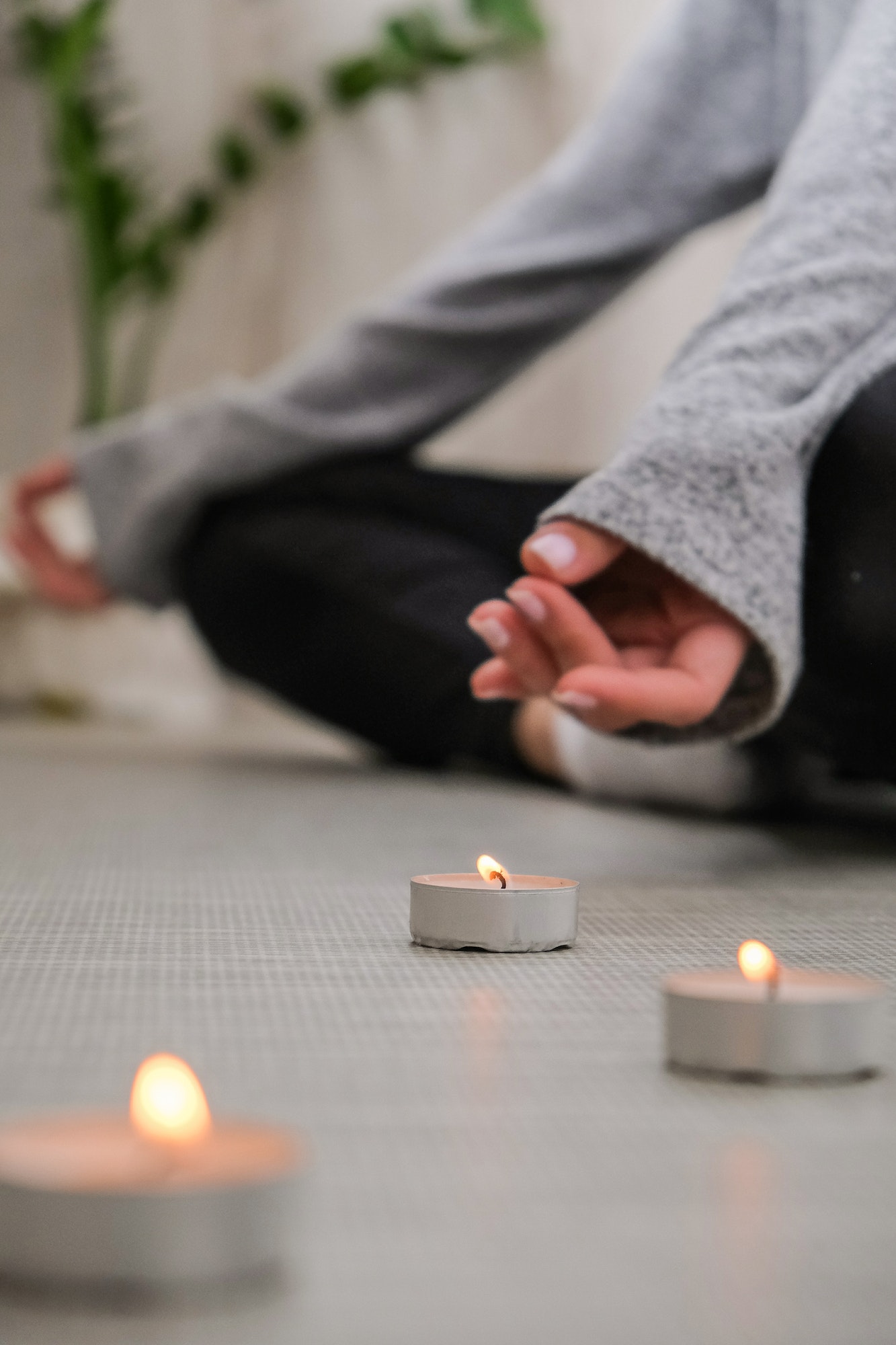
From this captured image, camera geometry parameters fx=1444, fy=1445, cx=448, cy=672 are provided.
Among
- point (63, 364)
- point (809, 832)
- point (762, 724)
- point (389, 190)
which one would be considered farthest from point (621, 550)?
point (63, 364)

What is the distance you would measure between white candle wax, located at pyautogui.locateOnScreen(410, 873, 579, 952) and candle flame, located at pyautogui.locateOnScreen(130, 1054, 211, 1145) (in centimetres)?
26

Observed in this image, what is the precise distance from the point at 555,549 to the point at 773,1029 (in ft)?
0.89

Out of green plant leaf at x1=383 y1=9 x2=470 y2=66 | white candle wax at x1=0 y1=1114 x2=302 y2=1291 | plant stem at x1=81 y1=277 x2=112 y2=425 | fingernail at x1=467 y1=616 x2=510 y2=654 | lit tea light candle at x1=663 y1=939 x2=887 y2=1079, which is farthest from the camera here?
plant stem at x1=81 y1=277 x2=112 y2=425

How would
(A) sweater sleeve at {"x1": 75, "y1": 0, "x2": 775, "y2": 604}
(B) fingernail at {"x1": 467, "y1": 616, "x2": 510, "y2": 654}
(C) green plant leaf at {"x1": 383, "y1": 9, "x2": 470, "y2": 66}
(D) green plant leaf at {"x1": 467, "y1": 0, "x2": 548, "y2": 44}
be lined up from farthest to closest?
(C) green plant leaf at {"x1": 383, "y1": 9, "x2": 470, "y2": 66} → (D) green plant leaf at {"x1": 467, "y1": 0, "x2": 548, "y2": 44} → (A) sweater sleeve at {"x1": 75, "y1": 0, "x2": 775, "y2": 604} → (B) fingernail at {"x1": 467, "y1": 616, "x2": 510, "y2": 654}

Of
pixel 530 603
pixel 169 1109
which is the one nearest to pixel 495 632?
pixel 530 603

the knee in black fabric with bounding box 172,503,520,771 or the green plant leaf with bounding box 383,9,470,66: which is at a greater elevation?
the green plant leaf with bounding box 383,9,470,66

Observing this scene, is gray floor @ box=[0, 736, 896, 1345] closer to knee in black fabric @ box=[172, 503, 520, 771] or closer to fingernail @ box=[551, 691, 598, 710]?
fingernail @ box=[551, 691, 598, 710]

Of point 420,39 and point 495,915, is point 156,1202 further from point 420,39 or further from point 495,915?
point 420,39

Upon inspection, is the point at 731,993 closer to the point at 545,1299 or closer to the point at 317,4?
the point at 545,1299

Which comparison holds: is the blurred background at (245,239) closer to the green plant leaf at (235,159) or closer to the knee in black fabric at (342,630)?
the green plant leaf at (235,159)

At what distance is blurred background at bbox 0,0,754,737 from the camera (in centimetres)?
236

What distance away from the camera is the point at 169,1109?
26 centimetres

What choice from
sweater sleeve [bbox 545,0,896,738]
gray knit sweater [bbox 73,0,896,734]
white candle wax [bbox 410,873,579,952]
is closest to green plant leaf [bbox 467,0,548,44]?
gray knit sweater [bbox 73,0,896,734]

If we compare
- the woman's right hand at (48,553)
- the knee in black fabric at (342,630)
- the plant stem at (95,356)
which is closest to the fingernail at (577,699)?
the knee in black fabric at (342,630)
